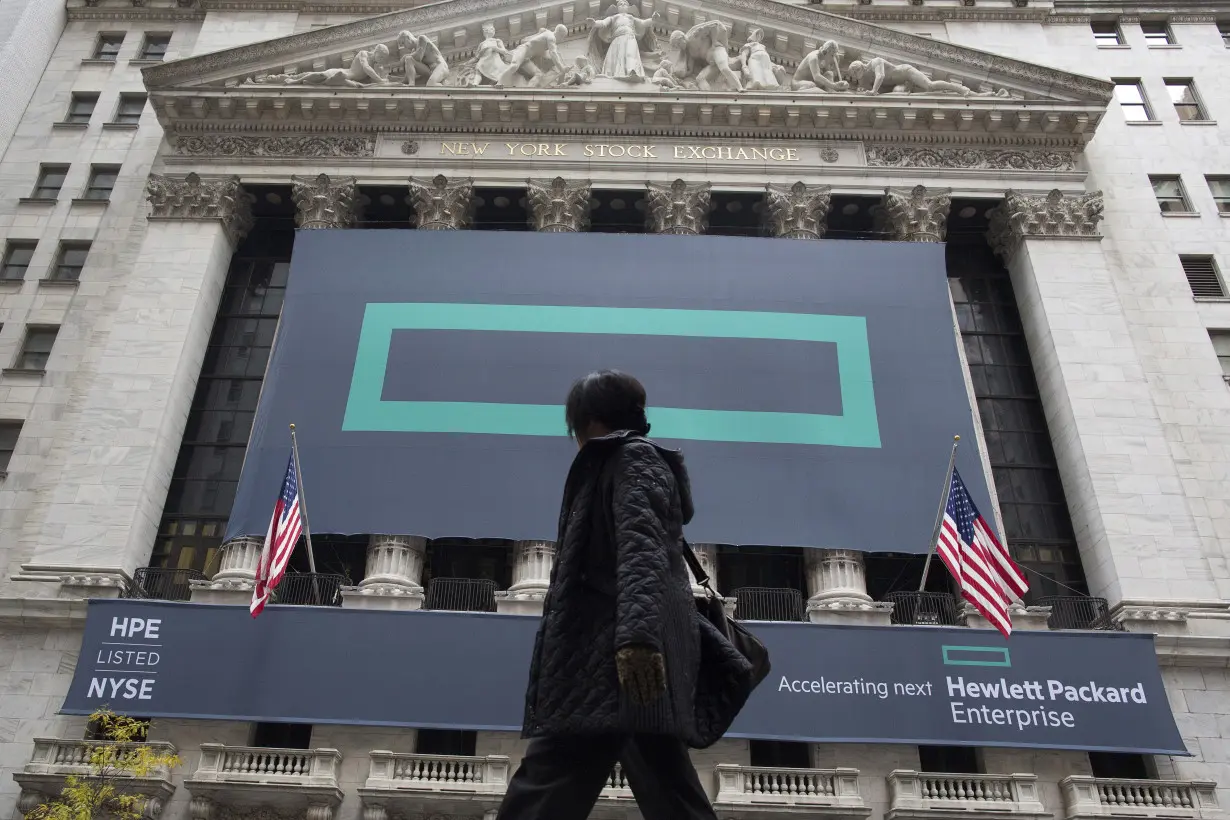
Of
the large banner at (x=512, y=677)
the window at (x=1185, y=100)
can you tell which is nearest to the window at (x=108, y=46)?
the large banner at (x=512, y=677)

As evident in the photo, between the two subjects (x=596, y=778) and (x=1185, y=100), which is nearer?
(x=596, y=778)

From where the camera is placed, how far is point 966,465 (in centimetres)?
2652

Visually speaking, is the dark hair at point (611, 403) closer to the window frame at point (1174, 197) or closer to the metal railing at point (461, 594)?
the metal railing at point (461, 594)

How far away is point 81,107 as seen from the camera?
37000 mm

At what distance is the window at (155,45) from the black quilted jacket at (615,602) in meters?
38.1

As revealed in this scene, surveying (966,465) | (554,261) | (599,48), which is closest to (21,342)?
(554,261)

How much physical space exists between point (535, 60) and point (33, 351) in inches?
694

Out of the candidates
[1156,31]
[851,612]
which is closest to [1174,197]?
[1156,31]

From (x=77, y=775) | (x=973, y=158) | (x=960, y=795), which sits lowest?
(x=960, y=795)

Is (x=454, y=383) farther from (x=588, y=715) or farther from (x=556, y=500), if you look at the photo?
(x=588, y=715)

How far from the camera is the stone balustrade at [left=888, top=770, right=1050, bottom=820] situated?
21469 millimetres

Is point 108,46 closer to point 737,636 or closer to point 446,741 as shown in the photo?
point 446,741

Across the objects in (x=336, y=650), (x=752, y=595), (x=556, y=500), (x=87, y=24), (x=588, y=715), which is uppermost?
(x=87, y=24)

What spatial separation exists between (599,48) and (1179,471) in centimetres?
2178
